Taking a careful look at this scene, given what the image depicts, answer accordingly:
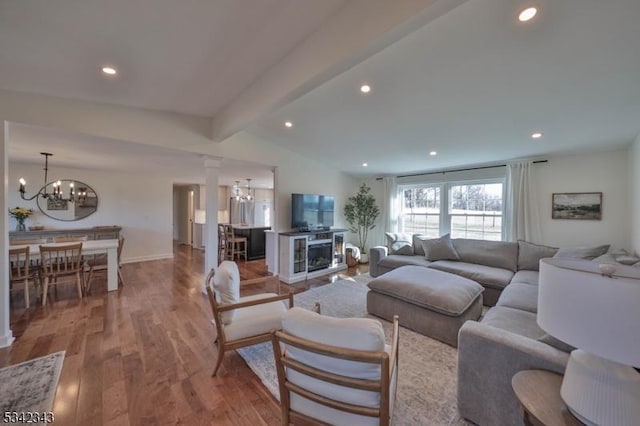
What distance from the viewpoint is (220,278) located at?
223 cm

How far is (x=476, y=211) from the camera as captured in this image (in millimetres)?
5105

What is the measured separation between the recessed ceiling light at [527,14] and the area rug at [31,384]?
4328mm

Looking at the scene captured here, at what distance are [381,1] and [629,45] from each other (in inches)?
80.3

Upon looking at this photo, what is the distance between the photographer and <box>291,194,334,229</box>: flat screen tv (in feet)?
16.5

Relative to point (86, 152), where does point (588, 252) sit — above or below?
below

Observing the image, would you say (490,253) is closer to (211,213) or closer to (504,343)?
(504,343)

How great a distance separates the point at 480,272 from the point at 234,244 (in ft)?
18.5

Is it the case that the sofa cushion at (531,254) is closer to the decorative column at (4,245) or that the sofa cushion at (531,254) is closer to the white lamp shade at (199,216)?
the decorative column at (4,245)

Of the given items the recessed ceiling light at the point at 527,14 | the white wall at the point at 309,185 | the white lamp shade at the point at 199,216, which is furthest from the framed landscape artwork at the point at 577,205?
the white lamp shade at the point at 199,216

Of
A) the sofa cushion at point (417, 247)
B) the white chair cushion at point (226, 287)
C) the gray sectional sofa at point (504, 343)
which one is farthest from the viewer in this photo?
the sofa cushion at point (417, 247)

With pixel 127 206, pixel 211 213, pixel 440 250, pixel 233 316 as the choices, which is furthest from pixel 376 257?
pixel 127 206

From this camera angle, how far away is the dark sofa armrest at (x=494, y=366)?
1393 mm

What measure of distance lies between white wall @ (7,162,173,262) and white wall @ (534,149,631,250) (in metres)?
8.52

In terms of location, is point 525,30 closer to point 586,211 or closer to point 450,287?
point 450,287
